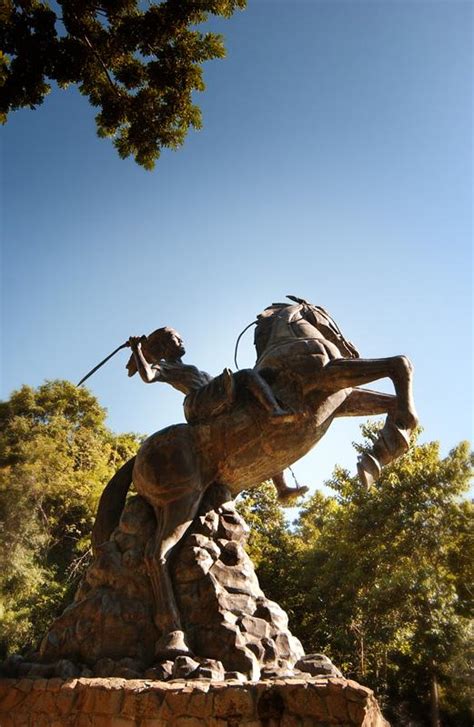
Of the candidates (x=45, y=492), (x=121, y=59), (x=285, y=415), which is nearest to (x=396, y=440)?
(x=285, y=415)

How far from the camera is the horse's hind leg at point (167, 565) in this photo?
4332 millimetres

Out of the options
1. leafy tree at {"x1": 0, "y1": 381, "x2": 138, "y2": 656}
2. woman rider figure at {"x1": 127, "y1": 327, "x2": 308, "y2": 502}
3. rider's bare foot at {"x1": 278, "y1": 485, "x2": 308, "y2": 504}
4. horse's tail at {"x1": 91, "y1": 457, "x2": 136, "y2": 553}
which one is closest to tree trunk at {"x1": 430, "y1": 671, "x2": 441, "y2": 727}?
rider's bare foot at {"x1": 278, "y1": 485, "x2": 308, "y2": 504}

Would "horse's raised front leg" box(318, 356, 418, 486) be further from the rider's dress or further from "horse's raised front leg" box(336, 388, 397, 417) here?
the rider's dress

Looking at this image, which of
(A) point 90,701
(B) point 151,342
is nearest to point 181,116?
(B) point 151,342

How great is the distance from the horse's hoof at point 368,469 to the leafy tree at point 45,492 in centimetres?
1415

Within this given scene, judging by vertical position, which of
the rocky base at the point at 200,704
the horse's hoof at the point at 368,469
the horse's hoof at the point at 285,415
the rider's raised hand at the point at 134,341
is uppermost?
the rider's raised hand at the point at 134,341

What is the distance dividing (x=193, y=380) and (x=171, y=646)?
289 cm

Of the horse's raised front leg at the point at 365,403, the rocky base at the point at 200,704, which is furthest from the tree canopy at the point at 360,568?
the rocky base at the point at 200,704

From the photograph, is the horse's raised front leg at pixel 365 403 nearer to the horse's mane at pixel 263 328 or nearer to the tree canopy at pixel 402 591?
the horse's mane at pixel 263 328

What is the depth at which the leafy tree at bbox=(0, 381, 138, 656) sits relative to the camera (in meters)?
16.4

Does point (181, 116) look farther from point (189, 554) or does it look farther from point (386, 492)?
point (386, 492)

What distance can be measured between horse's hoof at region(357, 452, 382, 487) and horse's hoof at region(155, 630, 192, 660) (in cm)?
226

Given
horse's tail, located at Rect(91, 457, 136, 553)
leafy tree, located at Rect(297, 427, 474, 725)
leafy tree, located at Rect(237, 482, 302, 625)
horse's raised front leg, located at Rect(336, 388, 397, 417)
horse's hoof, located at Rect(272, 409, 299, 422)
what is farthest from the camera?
leafy tree, located at Rect(237, 482, 302, 625)

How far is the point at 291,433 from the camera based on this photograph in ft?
17.7
